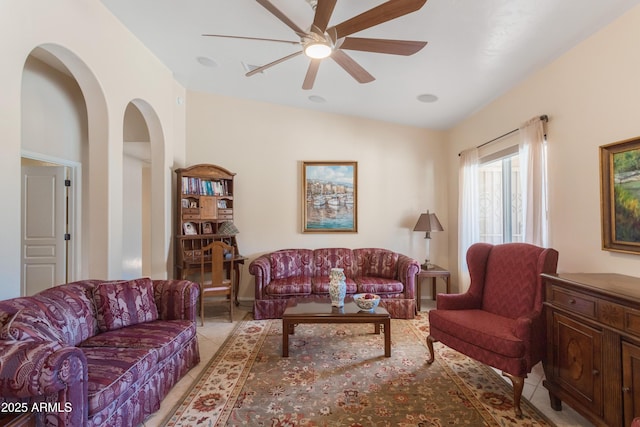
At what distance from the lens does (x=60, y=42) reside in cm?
248

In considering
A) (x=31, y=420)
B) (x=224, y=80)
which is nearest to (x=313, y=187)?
(x=224, y=80)

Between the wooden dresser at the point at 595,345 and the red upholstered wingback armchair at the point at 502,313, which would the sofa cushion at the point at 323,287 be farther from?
the wooden dresser at the point at 595,345

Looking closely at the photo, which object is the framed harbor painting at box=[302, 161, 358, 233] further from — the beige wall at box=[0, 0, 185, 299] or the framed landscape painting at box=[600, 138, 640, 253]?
the framed landscape painting at box=[600, 138, 640, 253]

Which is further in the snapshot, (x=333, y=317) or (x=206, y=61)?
(x=206, y=61)

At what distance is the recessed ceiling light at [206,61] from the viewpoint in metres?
3.80

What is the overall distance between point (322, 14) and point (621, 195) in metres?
2.47

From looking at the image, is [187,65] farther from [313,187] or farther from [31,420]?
[31,420]

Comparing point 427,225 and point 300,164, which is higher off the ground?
point 300,164

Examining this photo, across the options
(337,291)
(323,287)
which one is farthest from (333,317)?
(323,287)

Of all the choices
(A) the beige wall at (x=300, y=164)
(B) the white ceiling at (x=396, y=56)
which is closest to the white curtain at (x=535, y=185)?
(B) the white ceiling at (x=396, y=56)

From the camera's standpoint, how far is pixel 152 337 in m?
2.23

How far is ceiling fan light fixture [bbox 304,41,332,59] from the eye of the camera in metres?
2.22

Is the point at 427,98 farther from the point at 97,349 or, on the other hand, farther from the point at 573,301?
the point at 97,349

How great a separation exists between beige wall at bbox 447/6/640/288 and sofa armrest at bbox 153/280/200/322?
3.35m
